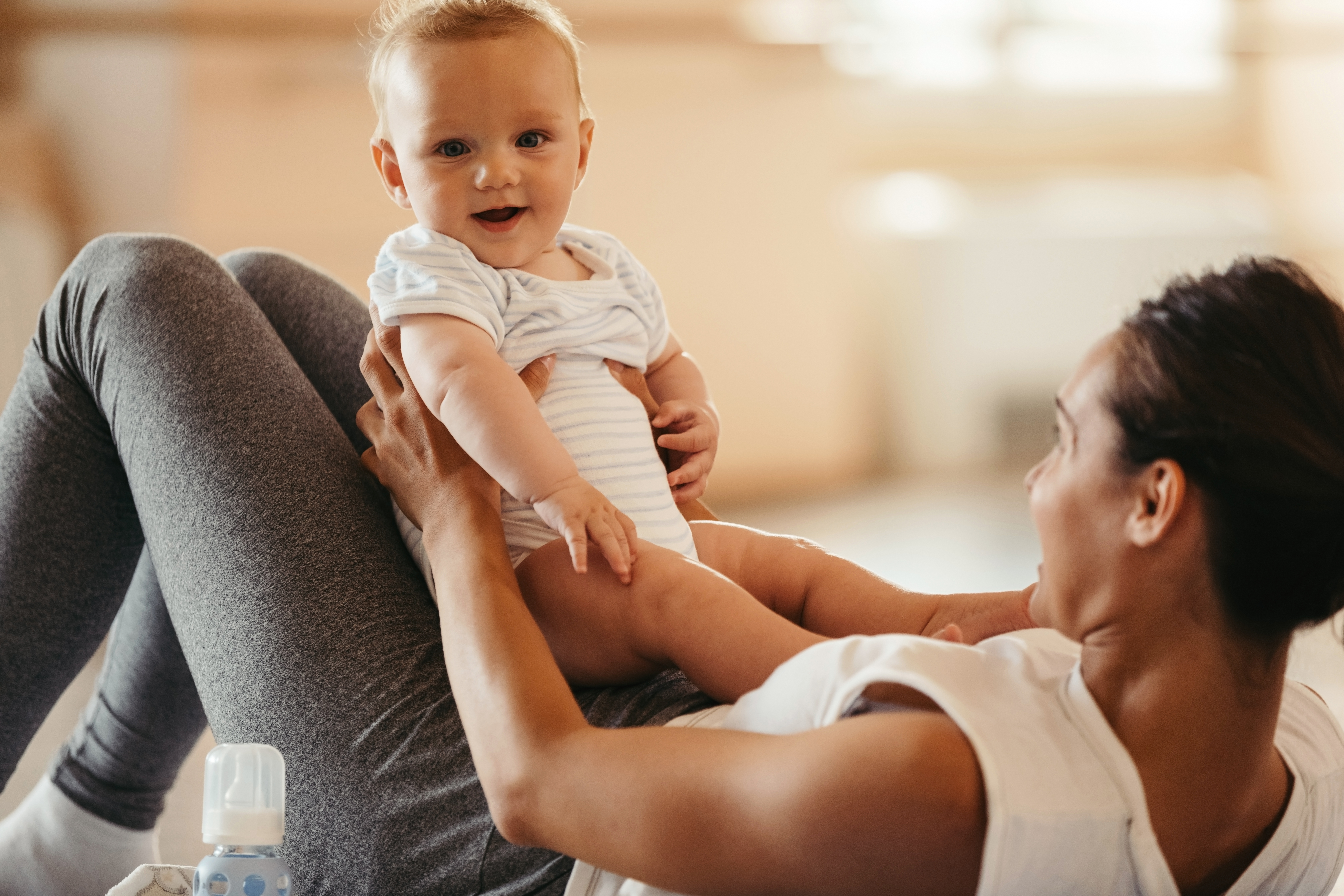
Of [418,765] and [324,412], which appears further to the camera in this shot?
[324,412]

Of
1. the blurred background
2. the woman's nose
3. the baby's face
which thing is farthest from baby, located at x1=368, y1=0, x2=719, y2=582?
the blurred background

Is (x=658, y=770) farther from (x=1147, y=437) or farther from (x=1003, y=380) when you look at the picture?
(x=1003, y=380)

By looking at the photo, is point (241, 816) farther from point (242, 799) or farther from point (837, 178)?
point (837, 178)

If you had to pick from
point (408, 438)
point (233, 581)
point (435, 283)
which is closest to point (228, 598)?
point (233, 581)

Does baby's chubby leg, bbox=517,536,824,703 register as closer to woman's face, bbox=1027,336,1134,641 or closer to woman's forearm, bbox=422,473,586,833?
woman's forearm, bbox=422,473,586,833

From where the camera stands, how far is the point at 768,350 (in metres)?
3.97

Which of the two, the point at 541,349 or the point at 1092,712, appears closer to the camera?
the point at 1092,712

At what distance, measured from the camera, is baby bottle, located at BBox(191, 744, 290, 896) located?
2.52ft

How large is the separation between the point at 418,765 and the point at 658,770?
277 millimetres

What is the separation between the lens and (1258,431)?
623 millimetres

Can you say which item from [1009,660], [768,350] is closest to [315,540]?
[1009,660]

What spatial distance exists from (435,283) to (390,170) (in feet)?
0.64

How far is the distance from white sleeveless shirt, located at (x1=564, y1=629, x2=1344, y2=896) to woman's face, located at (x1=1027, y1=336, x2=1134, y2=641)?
0.16 ft

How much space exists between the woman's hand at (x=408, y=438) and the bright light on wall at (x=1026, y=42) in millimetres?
3084
